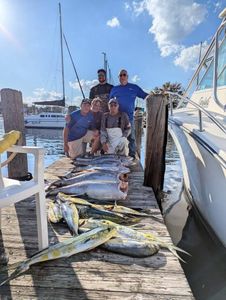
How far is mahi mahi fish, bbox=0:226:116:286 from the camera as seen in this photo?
6.72 ft

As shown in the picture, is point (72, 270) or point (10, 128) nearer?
point (72, 270)

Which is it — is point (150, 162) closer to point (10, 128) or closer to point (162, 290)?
point (10, 128)

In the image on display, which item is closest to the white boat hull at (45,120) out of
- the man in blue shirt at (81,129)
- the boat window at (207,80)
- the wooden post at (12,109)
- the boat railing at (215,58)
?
the man in blue shirt at (81,129)

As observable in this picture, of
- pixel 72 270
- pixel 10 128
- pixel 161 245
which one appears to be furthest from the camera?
pixel 10 128

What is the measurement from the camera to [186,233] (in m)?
4.47

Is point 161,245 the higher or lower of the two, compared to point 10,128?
lower

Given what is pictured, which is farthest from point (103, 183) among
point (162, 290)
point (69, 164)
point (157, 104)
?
point (69, 164)

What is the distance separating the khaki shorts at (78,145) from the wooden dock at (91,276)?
3.47 meters

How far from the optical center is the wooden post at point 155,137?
13.6 ft

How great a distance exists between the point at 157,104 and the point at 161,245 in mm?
2263

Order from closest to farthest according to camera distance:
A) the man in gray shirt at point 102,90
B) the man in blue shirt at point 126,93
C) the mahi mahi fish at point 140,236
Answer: the mahi mahi fish at point 140,236
the man in blue shirt at point 126,93
the man in gray shirt at point 102,90

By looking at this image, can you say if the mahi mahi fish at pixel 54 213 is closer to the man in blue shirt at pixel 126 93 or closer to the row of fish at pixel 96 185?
the row of fish at pixel 96 185

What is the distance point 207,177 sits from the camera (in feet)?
11.4

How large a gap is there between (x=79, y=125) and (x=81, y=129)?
93 millimetres
